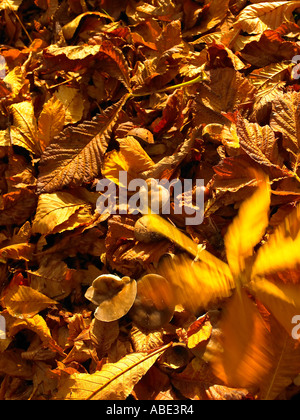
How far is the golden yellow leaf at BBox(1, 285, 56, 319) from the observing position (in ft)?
3.44

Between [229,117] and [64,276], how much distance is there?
0.54 metres

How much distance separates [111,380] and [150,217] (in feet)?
1.15

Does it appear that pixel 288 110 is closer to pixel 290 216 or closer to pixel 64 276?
pixel 290 216

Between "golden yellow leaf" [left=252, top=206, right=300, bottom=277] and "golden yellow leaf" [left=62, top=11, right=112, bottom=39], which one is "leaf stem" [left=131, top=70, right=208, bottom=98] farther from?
"golden yellow leaf" [left=252, top=206, right=300, bottom=277]

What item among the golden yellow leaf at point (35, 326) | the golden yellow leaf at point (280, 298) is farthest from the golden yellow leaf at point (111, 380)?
the golden yellow leaf at point (280, 298)

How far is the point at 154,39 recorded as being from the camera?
125 centimetres

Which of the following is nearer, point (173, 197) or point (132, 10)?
point (173, 197)

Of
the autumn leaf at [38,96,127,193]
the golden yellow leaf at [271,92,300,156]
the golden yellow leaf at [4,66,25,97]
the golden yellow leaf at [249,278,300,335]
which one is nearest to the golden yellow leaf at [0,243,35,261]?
the autumn leaf at [38,96,127,193]

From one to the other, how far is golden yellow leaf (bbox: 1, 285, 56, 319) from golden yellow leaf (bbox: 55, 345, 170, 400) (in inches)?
7.4

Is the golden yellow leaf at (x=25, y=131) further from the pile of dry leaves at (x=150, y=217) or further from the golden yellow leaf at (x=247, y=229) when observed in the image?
the golden yellow leaf at (x=247, y=229)

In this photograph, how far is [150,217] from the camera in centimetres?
100

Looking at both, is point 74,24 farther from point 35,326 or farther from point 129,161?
point 35,326

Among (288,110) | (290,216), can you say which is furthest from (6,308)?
(288,110)

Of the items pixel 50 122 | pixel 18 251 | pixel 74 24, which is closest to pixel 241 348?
pixel 18 251
